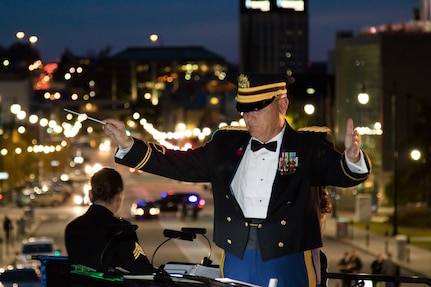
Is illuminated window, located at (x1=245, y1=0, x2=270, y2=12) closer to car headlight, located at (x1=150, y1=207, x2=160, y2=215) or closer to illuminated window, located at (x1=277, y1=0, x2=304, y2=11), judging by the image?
illuminated window, located at (x1=277, y1=0, x2=304, y2=11)

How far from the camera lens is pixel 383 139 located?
72.3 m

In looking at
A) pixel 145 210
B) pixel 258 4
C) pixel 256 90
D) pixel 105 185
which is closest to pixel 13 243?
pixel 145 210

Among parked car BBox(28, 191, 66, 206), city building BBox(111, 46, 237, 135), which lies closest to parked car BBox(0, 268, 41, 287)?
city building BBox(111, 46, 237, 135)

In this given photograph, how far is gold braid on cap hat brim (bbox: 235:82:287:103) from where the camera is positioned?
21.9 ft

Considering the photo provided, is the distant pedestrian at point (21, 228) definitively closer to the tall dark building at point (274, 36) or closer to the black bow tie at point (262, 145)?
the tall dark building at point (274, 36)

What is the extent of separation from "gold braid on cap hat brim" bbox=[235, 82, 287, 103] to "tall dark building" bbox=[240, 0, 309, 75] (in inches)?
21.0

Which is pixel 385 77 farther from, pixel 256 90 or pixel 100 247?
pixel 256 90

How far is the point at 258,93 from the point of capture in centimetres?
667

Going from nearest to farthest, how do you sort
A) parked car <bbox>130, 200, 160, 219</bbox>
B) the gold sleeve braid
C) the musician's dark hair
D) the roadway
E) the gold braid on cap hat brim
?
the gold braid on cap hat brim < the gold sleeve braid < the musician's dark hair < the roadway < parked car <bbox>130, 200, 160, 219</bbox>

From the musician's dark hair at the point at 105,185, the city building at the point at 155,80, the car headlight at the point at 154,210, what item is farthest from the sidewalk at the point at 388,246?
the musician's dark hair at the point at 105,185

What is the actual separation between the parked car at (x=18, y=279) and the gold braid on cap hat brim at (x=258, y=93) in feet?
7.71

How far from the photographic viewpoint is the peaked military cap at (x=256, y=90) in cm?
666

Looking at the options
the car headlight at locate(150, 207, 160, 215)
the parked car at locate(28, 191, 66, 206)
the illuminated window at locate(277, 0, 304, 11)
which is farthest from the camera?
the parked car at locate(28, 191, 66, 206)

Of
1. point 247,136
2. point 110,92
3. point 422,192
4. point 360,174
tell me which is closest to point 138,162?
point 247,136
